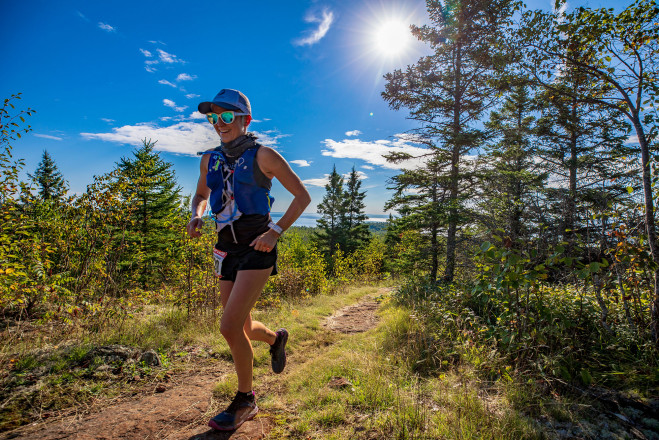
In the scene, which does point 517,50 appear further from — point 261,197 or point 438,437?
point 438,437

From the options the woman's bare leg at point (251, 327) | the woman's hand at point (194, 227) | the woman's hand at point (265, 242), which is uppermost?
the woman's hand at point (194, 227)

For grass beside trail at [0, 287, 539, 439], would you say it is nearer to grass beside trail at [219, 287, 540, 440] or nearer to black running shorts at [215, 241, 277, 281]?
grass beside trail at [219, 287, 540, 440]

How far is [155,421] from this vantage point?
2094mm

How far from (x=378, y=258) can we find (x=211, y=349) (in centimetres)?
1717

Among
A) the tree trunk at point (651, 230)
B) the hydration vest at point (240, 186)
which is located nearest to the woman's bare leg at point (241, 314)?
the hydration vest at point (240, 186)

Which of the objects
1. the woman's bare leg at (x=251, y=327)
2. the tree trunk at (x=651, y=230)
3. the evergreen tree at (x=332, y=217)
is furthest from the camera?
the evergreen tree at (x=332, y=217)

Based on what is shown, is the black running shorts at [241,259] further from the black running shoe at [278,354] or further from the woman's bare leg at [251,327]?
the black running shoe at [278,354]

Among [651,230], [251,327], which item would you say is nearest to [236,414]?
[251,327]

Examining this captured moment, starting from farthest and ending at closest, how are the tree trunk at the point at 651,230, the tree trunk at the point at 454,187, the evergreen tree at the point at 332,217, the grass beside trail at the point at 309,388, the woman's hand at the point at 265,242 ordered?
the evergreen tree at the point at 332,217 < the tree trunk at the point at 454,187 < the tree trunk at the point at 651,230 < the grass beside trail at the point at 309,388 < the woman's hand at the point at 265,242

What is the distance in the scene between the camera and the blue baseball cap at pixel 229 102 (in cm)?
205

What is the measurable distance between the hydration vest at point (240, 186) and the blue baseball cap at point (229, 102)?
1.07ft

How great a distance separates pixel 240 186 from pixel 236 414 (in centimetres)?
170

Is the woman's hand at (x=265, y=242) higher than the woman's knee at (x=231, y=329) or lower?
higher

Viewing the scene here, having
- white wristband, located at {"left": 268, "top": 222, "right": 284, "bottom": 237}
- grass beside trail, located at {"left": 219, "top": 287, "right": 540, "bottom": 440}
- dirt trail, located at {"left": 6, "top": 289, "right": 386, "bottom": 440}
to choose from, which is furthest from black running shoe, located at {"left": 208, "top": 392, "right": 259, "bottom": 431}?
white wristband, located at {"left": 268, "top": 222, "right": 284, "bottom": 237}
